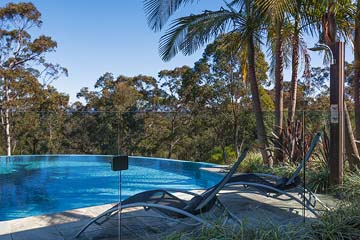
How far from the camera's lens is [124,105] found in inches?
628

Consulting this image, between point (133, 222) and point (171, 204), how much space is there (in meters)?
0.80

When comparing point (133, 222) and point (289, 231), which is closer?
point (289, 231)

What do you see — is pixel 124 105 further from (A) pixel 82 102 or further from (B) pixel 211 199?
(B) pixel 211 199

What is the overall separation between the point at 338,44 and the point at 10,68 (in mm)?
16031

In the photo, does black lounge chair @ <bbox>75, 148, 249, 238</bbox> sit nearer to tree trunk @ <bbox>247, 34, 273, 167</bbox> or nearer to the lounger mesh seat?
the lounger mesh seat

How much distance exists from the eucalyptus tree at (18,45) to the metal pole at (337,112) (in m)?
14.7

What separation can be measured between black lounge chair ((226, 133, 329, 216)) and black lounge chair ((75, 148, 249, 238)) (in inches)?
41.1

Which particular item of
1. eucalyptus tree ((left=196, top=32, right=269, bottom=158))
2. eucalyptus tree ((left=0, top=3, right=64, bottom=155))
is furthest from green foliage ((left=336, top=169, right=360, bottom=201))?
eucalyptus tree ((left=0, top=3, right=64, bottom=155))

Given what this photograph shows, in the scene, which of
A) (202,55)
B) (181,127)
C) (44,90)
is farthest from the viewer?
(44,90)

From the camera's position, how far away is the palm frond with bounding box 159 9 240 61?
7.89m

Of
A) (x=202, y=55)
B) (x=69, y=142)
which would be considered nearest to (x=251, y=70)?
(x=69, y=142)

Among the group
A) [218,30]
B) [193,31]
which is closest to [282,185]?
[193,31]

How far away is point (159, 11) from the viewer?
7207 millimetres

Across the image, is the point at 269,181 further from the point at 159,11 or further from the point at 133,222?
the point at 159,11
